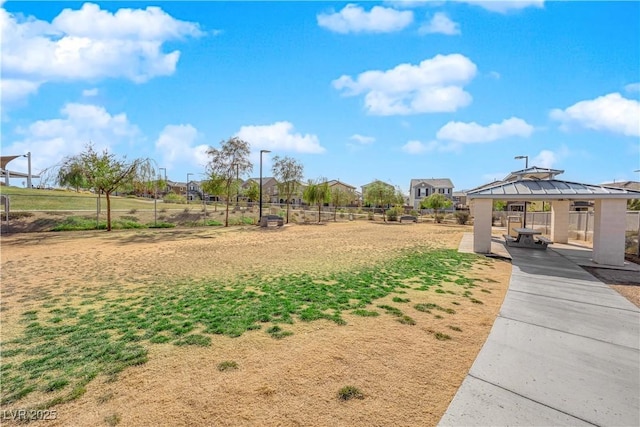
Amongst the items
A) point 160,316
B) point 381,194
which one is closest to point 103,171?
point 160,316

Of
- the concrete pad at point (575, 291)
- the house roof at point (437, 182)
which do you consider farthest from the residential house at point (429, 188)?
Result: the concrete pad at point (575, 291)

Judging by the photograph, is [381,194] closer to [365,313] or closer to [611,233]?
[611,233]

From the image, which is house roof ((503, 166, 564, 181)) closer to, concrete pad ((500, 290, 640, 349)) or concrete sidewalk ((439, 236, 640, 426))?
concrete sidewalk ((439, 236, 640, 426))

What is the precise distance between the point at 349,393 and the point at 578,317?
→ 470cm

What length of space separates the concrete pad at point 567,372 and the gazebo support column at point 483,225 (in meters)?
8.19

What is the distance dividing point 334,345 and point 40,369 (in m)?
3.30

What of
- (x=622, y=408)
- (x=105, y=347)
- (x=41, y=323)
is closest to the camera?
(x=622, y=408)

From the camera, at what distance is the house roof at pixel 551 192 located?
10000 mm

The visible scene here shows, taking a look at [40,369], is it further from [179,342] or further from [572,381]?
[572,381]

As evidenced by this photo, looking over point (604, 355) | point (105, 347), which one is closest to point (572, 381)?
point (604, 355)

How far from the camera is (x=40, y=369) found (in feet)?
10.6

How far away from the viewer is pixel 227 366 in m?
3.30

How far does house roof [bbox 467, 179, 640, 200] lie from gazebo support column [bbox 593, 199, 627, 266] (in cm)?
41

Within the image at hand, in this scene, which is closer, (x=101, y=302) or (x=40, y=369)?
(x=40, y=369)
